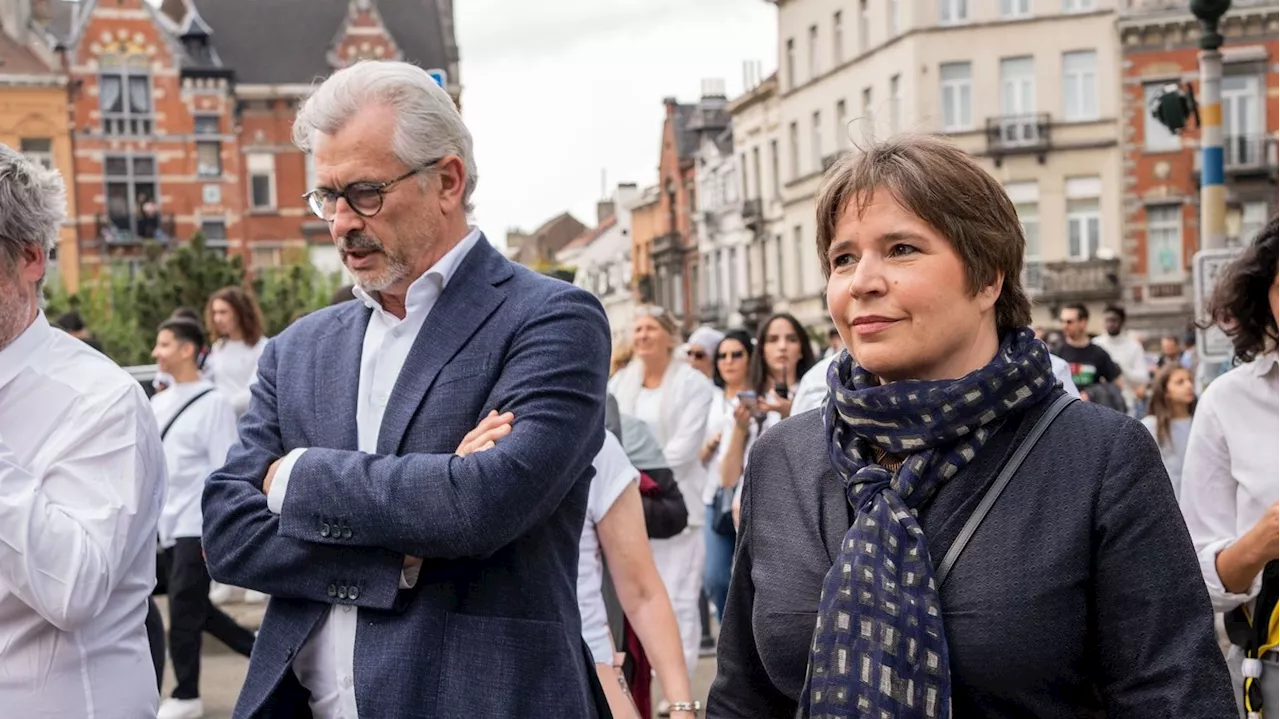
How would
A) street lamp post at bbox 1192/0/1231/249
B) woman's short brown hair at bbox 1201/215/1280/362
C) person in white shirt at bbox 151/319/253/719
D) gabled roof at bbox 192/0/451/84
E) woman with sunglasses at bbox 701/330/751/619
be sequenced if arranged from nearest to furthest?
1. woman's short brown hair at bbox 1201/215/1280/362
2. person in white shirt at bbox 151/319/253/719
3. woman with sunglasses at bbox 701/330/751/619
4. street lamp post at bbox 1192/0/1231/249
5. gabled roof at bbox 192/0/451/84

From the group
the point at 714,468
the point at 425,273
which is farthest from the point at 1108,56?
the point at 425,273

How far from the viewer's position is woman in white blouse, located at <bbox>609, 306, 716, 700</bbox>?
→ 8.38 metres

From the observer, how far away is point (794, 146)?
53250mm

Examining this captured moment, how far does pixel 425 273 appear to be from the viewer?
3.31 meters

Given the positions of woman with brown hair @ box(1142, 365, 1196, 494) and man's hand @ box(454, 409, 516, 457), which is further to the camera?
woman with brown hair @ box(1142, 365, 1196, 494)

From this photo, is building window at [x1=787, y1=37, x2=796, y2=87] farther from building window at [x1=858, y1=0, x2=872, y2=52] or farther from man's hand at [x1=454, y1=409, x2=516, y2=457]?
man's hand at [x1=454, y1=409, x2=516, y2=457]

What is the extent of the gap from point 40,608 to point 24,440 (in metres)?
0.39

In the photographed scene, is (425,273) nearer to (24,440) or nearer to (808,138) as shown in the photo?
(24,440)

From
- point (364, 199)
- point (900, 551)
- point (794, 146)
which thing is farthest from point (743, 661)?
point (794, 146)

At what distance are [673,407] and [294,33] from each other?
161 feet

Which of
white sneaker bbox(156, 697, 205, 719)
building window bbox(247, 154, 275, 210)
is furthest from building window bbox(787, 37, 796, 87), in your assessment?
white sneaker bbox(156, 697, 205, 719)

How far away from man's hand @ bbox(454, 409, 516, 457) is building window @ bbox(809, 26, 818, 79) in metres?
48.7

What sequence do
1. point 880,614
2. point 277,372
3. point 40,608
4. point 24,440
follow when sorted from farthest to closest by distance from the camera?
point 277,372, point 24,440, point 40,608, point 880,614

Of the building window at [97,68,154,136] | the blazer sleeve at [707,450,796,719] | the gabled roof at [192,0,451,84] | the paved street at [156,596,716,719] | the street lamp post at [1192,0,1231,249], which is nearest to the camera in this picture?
the blazer sleeve at [707,450,796,719]
